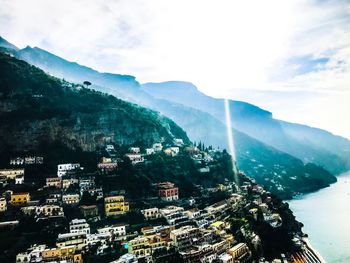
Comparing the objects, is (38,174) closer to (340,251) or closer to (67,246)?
(67,246)

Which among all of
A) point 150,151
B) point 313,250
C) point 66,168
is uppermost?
point 150,151

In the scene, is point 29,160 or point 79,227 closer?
point 79,227

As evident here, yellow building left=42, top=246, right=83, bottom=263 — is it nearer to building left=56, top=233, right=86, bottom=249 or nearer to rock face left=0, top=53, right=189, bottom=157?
building left=56, top=233, right=86, bottom=249

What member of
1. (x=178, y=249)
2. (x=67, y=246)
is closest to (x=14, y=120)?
(x=67, y=246)

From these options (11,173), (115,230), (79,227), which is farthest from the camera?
(11,173)

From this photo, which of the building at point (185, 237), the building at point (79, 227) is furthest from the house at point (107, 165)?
the building at point (185, 237)

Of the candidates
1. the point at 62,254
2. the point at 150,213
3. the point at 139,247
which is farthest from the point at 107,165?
the point at 62,254

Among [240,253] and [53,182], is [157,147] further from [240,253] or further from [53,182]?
[240,253]

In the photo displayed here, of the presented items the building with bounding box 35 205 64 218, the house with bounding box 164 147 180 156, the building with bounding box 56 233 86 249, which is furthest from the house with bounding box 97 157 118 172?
the building with bounding box 56 233 86 249
